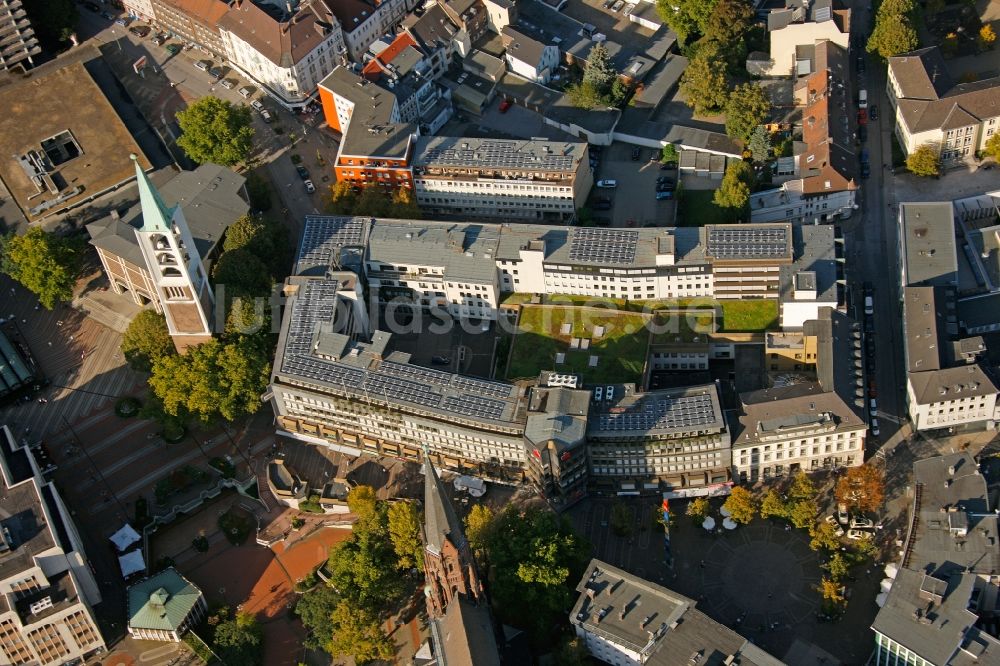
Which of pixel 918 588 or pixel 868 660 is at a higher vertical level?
pixel 918 588

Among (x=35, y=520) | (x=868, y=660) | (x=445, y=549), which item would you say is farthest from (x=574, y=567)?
(x=35, y=520)

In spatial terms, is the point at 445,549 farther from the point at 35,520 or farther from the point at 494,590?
the point at 35,520

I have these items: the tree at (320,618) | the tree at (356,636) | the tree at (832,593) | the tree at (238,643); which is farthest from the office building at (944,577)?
the tree at (238,643)

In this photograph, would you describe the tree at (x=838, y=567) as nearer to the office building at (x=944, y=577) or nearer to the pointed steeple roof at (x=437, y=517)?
the office building at (x=944, y=577)

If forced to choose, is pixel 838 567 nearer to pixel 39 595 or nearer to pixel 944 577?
pixel 944 577

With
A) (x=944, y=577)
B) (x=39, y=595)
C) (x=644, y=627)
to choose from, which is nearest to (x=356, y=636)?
(x=644, y=627)

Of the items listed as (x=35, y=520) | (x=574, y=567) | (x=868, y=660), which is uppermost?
(x=35, y=520)
